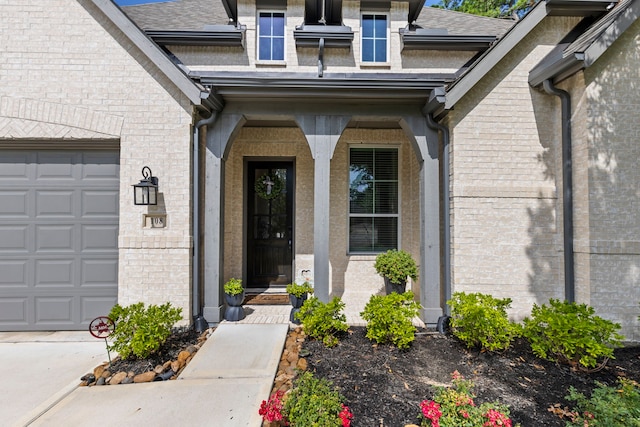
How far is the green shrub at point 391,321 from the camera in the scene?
369 cm

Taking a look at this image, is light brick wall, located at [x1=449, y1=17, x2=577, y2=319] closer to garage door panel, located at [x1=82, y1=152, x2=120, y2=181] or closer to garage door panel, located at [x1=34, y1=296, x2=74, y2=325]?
garage door panel, located at [x1=82, y1=152, x2=120, y2=181]

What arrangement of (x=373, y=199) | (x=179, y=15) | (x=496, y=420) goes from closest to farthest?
(x=496, y=420)
(x=373, y=199)
(x=179, y=15)

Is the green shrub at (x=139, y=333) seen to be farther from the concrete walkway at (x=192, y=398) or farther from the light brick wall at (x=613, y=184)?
the light brick wall at (x=613, y=184)

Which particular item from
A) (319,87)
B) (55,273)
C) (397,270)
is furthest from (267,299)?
(319,87)

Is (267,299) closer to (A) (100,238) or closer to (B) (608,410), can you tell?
(A) (100,238)

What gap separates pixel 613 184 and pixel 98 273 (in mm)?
7311

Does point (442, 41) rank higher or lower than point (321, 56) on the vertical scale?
higher

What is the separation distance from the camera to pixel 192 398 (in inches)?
112

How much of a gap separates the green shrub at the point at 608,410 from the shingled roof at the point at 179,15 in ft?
25.1

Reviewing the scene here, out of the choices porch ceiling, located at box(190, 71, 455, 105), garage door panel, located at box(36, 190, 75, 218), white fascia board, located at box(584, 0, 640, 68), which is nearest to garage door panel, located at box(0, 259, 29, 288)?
garage door panel, located at box(36, 190, 75, 218)

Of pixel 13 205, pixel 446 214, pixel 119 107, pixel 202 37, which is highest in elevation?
pixel 202 37

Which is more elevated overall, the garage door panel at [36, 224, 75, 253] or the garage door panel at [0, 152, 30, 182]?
the garage door panel at [0, 152, 30, 182]

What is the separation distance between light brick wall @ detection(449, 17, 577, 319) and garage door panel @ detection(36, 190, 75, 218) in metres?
5.77

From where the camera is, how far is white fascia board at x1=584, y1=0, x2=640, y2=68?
369 cm
